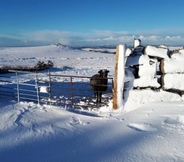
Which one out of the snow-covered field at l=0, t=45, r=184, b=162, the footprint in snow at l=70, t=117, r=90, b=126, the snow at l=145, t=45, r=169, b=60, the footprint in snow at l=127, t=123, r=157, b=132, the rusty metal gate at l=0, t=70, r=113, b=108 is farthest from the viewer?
the rusty metal gate at l=0, t=70, r=113, b=108

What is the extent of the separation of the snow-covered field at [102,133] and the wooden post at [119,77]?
0.76 ft

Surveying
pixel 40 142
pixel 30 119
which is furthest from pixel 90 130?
pixel 30 119

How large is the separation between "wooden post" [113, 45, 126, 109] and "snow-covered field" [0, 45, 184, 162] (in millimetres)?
232

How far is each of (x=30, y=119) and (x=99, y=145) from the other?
7.26ft

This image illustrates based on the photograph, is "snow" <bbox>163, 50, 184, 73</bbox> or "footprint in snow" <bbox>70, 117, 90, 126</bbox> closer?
→ "footprint in snow" <bbox>70, 117, 90, 126</bbox>

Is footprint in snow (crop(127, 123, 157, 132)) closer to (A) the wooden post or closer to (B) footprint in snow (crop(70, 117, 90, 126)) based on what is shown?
(B) footprint in snow (crop(70, 117, 90, 126))

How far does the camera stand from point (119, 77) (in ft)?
18.5

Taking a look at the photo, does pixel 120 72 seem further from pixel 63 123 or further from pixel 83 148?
pixel 83 148

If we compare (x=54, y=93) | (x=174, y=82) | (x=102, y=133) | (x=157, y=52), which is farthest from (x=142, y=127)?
(x=54, y=93)

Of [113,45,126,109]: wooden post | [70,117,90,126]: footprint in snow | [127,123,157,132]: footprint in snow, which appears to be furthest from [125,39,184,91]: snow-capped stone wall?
[70,117,90,126]: footprint in snow

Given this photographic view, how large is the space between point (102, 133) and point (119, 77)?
193cm

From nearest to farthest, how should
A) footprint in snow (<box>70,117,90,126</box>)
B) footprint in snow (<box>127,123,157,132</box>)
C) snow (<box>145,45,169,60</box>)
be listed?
footprint in snow (<box>127,123,157,132</box>) → footprint in snow (<box>70,117,90,126</box>) → snow (<box>145,45,169,60</box>)

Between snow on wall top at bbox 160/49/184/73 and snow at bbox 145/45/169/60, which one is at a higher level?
snow at bbox 145/45/169/60

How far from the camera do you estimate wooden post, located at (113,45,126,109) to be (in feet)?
18.2
